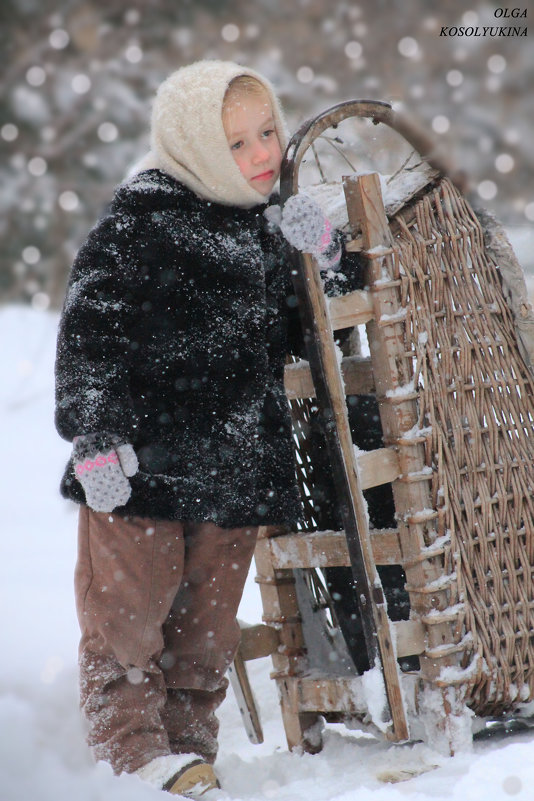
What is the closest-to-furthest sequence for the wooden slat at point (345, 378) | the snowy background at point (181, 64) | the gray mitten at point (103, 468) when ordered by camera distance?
the gray mitten at point (103, 468)
the wooden slat at point (345, 378)
the snowy background at point (181, 64)

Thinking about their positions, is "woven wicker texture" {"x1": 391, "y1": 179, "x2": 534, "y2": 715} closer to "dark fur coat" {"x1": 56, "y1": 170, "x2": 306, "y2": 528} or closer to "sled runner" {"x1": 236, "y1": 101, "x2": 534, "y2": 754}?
"sled runner" {"x1": 236, "y1": 101, "x2": 534, "y2": 754}

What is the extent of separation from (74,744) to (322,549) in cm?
71

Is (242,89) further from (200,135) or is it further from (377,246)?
(377,246)

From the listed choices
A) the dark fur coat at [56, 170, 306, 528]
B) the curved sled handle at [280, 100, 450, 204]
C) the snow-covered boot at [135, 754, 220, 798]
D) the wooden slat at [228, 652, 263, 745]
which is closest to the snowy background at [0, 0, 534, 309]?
the curved sled handle at [280, 100, 450, 204]

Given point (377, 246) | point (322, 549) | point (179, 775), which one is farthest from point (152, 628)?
point (377, 246)

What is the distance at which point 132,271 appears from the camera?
1.84 metres

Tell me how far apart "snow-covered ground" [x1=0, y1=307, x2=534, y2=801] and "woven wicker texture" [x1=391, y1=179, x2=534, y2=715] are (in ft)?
0.68

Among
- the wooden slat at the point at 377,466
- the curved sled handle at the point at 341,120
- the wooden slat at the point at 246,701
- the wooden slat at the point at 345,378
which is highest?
the curved sled handle at the point at 341,120

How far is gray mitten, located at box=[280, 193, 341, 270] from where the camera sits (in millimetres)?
1774

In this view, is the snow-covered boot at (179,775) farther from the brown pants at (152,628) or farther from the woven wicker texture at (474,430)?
the woven wicker texture at (474,430)

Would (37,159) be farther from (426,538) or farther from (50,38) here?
(426,538)

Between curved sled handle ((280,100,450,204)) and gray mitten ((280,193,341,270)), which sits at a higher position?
curved sled handle ((280,100,450,204))

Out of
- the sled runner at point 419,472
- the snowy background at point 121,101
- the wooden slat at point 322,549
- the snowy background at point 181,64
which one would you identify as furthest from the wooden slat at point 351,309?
the snowy background at point 181,64

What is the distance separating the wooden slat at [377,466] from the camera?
186 centimetres
